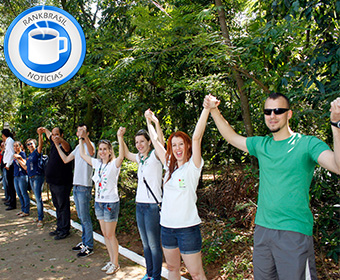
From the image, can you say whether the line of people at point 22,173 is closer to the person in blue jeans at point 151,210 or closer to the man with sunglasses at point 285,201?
the person in blue jeans at point 151,210

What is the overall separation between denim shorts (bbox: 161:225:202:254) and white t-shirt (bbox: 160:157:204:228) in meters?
0.06

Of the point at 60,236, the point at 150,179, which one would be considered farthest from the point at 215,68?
the point at 60,236

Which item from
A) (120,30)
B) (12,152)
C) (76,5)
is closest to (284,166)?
(120,30)

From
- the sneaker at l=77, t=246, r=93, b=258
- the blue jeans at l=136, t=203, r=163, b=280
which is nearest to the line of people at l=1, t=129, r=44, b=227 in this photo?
the sneaker at l=77, t=246, r=93, b=258

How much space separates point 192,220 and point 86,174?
9.46 feet

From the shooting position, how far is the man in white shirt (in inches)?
364

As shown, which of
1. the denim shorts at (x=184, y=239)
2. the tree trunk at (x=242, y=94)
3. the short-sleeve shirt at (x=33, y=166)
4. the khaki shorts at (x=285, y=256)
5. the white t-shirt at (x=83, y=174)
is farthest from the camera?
the short-sleeve shirt at (x=33, y=166)

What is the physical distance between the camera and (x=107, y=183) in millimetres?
4754

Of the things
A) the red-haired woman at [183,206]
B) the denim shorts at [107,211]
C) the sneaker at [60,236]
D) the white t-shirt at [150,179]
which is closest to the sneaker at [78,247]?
the sneaker at [60,236]

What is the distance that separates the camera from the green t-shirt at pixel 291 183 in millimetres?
2451

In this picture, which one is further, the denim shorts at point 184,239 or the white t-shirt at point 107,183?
the white t-shirt at point 107,183

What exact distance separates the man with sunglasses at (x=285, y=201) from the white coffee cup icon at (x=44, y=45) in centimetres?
325

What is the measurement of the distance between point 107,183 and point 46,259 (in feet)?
6.51

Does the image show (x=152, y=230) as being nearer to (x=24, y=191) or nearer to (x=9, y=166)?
(x=24, y=191)
